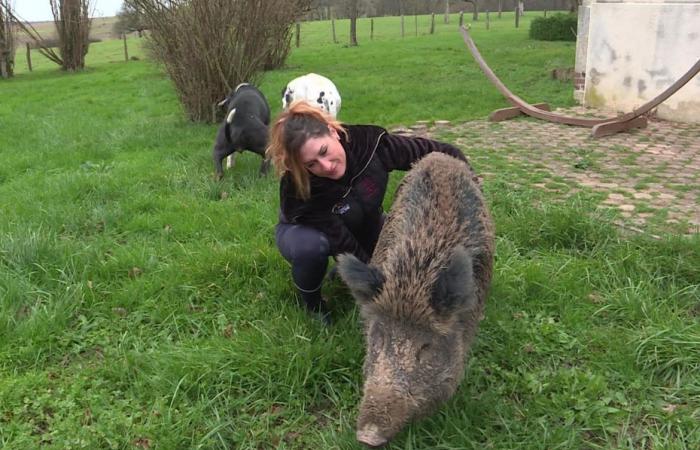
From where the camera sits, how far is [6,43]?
2156 centimetres

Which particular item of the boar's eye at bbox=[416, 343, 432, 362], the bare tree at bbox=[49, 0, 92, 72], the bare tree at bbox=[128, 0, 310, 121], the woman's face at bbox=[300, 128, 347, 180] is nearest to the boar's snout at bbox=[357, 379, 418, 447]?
the boar's eye at bbox=[416, 343, 432, 362]

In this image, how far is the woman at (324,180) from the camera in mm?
3316

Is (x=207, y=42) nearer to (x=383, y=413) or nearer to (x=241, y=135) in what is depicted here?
(x=241, y=135)

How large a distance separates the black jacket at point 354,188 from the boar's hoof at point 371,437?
146 cm

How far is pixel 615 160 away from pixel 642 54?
131 inches

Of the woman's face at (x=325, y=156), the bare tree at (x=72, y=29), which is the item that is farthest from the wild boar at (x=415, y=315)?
the bare tree at (x=72, y=29)

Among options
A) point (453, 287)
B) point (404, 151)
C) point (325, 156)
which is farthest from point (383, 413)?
point (404, 151)

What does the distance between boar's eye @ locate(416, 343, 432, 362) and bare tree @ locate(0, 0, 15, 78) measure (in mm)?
23173

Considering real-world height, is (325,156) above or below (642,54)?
below

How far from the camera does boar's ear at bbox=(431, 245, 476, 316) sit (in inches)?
98.3

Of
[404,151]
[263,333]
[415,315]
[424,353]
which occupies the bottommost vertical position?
[263,333]

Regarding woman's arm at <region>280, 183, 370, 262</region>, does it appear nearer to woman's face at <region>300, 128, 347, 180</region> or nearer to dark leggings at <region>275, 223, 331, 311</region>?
dark leggings at <region>275, 223, 331, 311</region>

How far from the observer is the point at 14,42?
2227 centimetres

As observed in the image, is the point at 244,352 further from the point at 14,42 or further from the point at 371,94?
the point at 14,42
